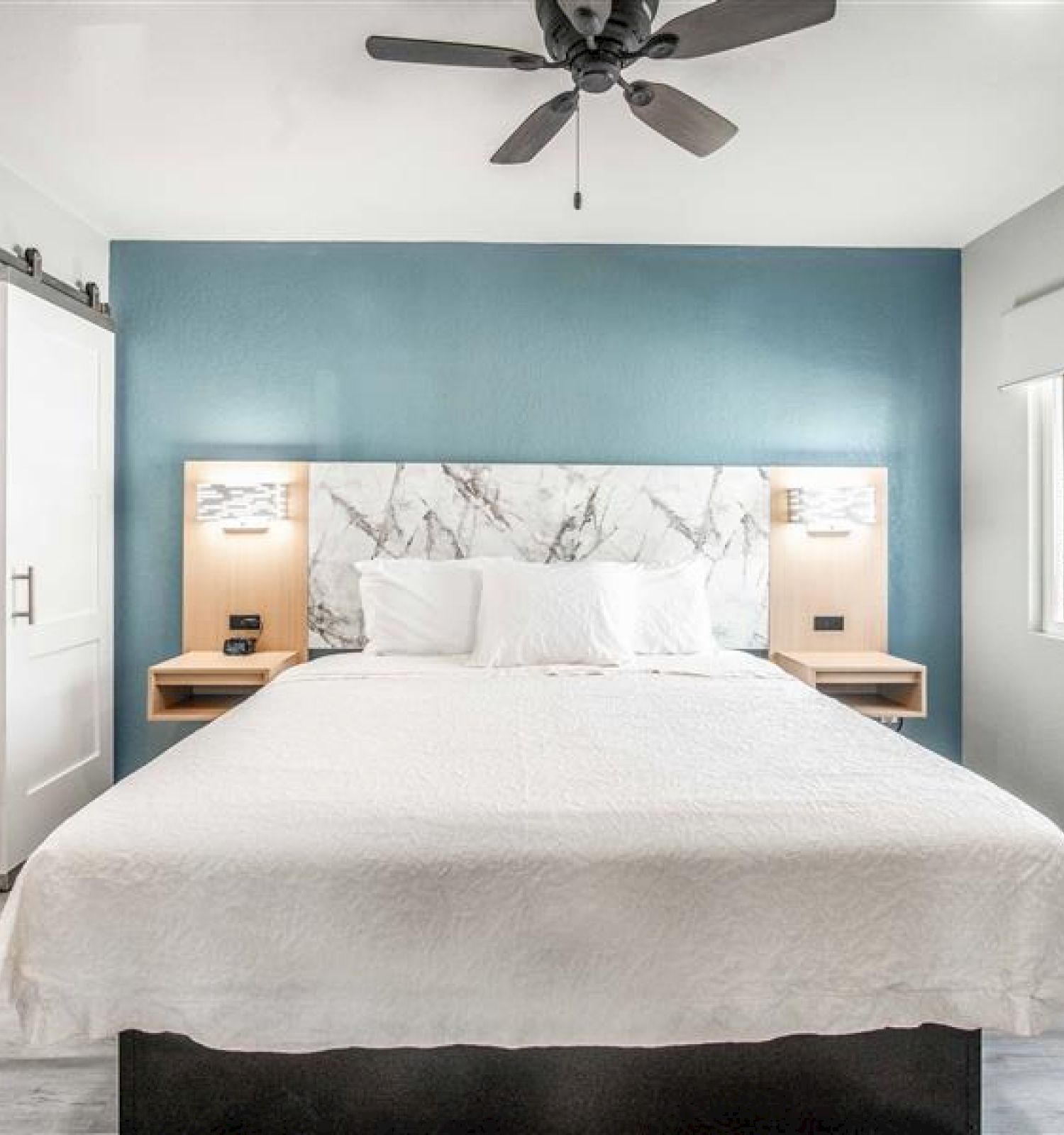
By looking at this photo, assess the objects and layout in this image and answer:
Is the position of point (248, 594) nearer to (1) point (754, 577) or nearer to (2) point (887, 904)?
(1) point (754, 577)

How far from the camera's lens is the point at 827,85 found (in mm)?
2500

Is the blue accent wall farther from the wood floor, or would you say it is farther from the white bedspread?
the white bedspread

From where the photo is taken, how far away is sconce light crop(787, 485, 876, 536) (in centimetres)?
A: 371

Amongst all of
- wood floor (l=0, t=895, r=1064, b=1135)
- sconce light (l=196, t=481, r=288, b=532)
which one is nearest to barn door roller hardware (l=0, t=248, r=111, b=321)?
sconce light (l=196, t=481, r=288, b=532)

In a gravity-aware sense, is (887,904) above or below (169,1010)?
above

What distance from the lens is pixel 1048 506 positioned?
3.48 metres

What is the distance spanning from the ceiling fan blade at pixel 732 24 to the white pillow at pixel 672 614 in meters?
1.97

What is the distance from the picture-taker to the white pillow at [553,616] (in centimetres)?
312

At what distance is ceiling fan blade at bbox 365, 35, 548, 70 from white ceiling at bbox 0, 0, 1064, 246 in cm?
29

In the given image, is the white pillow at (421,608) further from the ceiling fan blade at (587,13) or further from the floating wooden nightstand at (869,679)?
the ceiling fan blade at (587,13)

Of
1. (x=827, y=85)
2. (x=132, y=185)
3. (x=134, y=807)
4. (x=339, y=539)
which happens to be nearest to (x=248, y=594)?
(x=339, y=539)

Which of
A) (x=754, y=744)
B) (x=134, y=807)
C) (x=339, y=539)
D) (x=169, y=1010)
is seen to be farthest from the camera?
(x=339, y=539)

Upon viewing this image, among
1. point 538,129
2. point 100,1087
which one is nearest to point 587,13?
point 538,129

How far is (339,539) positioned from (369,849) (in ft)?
7.85
